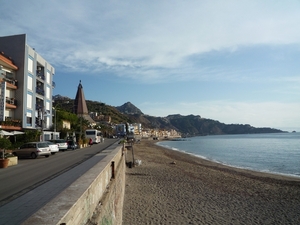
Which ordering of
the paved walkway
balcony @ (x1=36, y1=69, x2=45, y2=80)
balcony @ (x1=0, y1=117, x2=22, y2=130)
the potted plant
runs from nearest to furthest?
the paved walkway → the potted plant → balcony @ (x1=0, y1=117, x2=22, y2=130) → balcony @ (x1=36, y1=69, x2=45, y2=80)

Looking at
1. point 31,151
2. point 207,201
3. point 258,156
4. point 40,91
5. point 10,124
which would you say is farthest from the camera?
point 258,156

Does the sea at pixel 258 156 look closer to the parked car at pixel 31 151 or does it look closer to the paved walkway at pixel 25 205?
the parked car at pixel 31 151

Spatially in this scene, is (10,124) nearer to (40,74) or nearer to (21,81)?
(21,81)

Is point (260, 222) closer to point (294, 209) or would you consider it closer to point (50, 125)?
point (294, 209)

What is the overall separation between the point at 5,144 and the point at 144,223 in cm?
1421

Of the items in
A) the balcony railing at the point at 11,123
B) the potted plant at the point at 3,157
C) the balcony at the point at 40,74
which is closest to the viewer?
→ the potted plant at the point at 3,157

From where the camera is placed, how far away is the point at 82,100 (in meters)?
102

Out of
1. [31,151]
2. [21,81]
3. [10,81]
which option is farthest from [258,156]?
[10,81]

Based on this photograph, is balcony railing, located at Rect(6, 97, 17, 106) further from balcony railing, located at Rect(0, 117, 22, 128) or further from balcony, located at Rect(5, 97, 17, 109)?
balcony railing, located at Rect(0, 117, 22, 128)

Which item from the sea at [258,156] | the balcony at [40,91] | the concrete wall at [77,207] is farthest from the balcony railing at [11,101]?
the concrete wall at [77,207]

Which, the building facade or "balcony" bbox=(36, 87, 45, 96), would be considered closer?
the building facade

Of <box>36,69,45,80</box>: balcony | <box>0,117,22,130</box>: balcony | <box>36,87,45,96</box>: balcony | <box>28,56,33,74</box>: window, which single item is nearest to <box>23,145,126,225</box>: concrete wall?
<box>0,117,22,130</box>: balcony

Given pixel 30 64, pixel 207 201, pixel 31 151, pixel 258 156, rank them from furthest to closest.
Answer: pixel 258 156
pixel 30 64
pixel 31 151
pixel 207 201

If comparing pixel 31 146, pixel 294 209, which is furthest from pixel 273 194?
pixel 31 146
